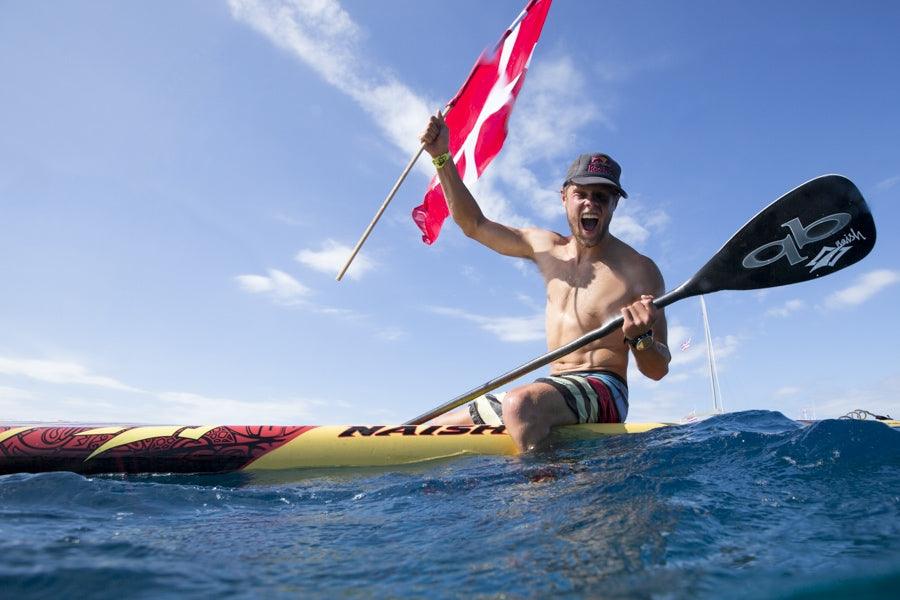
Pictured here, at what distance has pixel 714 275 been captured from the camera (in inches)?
151

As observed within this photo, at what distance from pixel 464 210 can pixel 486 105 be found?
1.83m

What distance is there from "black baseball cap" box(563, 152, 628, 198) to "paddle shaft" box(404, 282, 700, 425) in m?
0.86

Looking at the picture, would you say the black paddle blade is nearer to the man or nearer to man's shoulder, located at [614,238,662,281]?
man's shoulder, located at [614,238,662,281]

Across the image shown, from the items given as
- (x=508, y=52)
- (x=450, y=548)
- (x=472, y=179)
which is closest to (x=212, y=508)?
(x=450, y=548)

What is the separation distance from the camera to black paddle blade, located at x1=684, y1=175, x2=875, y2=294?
3604mm

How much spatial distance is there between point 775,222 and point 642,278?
35.8 inches

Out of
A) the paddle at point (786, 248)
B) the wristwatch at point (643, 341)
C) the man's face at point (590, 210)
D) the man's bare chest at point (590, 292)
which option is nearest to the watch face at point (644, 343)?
the wristwatch at point (643, 341)

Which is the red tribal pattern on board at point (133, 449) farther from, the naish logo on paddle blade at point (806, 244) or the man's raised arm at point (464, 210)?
the naish logo on paddle blade at point (806, 244)

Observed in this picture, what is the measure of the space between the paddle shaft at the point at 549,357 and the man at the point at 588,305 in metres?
0.11

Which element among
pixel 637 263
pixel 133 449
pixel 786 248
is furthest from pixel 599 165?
pixel 133 449

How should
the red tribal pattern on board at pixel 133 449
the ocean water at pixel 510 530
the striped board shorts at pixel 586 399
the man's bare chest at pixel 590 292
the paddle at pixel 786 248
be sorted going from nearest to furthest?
the ocean water at pixel 510 530
the red tribal pattern on board at pixel 133 449
the striped board shorts at pixel 586 399
the paddle at pixel 786 248
the man's bare chest at pixel 590 292

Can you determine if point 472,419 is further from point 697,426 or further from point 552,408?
point 697,426

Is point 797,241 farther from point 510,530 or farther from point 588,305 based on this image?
point 510,530

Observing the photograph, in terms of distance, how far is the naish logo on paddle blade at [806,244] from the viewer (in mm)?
3660
